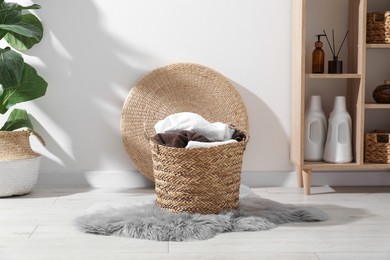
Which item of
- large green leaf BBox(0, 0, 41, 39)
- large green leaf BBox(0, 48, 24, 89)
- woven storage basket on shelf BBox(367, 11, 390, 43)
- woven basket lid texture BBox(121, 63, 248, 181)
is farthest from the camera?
woven basket lid texture BBox(121, 63, 248, 181)

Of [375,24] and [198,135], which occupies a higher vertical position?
[375,24]

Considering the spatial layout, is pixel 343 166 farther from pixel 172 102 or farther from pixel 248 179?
pixel 172 102

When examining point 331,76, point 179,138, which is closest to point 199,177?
point 179,138

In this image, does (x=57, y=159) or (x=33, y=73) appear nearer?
(x=33, y=73)

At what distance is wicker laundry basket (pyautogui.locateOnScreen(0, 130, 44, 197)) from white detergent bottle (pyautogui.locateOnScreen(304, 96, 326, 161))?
4.37 ft

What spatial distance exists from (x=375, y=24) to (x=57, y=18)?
1.58 meters

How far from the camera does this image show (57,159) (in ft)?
10.6

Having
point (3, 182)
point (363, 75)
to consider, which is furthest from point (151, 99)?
point (363, 75)

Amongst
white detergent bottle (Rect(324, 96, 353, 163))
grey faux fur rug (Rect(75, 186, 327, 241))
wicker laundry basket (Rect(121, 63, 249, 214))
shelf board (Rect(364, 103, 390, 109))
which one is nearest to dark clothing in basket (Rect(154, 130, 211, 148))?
grey faux fur rug (Rect(75, 186, 327, 241))

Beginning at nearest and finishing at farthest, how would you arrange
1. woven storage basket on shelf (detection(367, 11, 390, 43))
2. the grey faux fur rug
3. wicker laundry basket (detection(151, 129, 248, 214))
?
1. the grey faux fur rug
2. wicker laundry basket (detection(151, 129, 248, 214))
3. woven storage basket on shelf (detection(367, 11, 390, 43))

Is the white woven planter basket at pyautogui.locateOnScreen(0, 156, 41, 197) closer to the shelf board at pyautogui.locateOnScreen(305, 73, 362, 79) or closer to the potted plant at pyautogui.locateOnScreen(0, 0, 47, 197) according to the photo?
the potted plant at pyautogui.locateOnScreen(0, 0, 47, 197)

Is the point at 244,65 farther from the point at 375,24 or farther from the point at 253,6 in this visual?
the point at 375,24

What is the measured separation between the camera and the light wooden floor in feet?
6.58

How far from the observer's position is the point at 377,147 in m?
3.00
